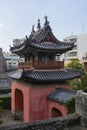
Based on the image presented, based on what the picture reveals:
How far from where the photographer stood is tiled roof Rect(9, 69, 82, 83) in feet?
58.2

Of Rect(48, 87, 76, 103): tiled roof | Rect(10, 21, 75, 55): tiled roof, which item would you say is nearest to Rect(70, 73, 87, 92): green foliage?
Rect(10, 21, 75, 55): tiled roof

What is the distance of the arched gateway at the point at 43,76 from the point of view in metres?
18.2

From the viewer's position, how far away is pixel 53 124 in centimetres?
1084

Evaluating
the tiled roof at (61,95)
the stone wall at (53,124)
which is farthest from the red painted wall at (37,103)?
the stone wall at (53,124)

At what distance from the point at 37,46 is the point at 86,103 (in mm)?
9119

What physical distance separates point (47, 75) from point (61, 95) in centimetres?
250

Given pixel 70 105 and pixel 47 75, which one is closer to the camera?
pixel 70 105

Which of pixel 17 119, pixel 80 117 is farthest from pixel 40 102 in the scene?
pixel 80 117

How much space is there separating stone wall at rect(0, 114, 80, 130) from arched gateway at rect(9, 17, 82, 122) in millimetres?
4521

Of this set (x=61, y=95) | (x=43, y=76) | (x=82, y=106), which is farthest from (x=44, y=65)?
(x=82, y=106)

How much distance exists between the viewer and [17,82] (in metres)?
22.0

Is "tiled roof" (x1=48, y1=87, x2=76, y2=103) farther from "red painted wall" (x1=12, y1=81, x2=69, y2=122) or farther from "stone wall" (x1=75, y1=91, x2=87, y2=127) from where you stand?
"stone wall" (x1=75, y1=91, x2=87, y2=127)

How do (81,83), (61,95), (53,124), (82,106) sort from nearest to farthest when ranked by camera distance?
(53,124)
(82,106)
(61,95)
(81,83)

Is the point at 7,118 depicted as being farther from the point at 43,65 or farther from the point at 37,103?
the point at 43,65
